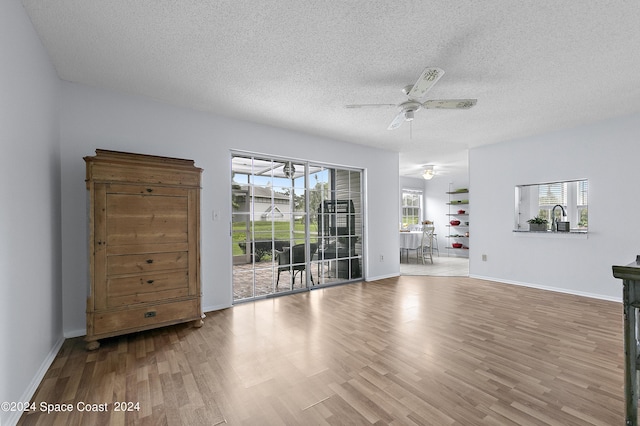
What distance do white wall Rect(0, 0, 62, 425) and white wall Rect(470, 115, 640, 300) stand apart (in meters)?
6.09

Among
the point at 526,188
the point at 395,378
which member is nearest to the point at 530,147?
the point at 526,188

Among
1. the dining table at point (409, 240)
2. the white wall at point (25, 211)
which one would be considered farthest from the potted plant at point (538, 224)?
the white wall at point (25, 211)

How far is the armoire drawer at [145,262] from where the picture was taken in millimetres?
2545

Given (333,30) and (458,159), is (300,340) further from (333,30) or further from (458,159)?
Answer: (458,159)

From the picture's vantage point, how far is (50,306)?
238cm

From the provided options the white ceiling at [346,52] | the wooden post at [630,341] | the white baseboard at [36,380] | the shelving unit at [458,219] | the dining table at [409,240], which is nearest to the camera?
the wooden post at [630,341]

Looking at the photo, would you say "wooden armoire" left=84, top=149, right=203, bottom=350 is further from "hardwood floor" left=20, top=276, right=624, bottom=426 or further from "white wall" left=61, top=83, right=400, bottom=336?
"white wall" left=61, top=83, right=400, bottom=336

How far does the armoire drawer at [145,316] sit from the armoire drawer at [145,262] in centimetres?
36

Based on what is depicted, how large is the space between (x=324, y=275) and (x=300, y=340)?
→ 2.17 meters

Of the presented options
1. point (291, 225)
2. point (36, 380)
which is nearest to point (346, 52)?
point (291, 225)

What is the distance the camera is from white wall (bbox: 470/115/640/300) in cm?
377

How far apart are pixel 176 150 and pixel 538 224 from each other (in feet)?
18.4

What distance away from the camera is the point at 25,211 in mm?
1873

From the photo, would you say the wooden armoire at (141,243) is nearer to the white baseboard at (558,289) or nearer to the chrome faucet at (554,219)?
the white baseboard at (558,289)
